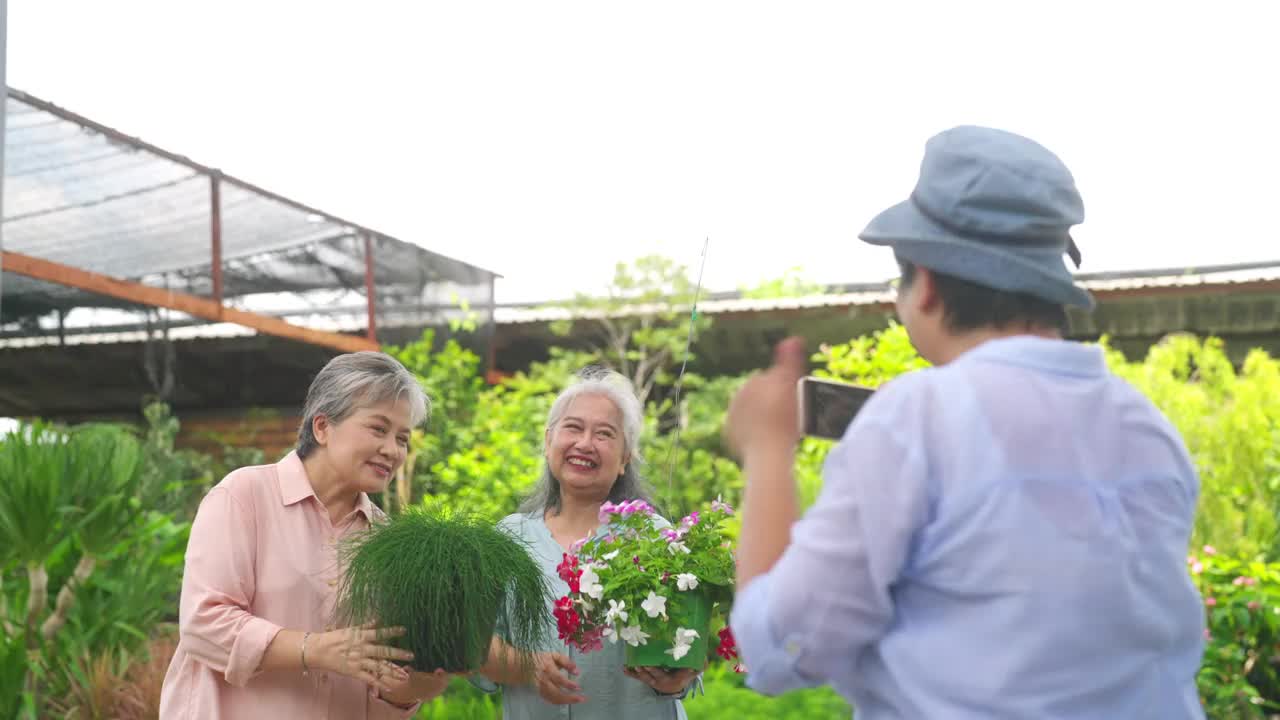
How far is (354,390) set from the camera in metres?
2.20

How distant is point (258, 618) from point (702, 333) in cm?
632

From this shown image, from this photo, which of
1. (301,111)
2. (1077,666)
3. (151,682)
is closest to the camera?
(1077,666)

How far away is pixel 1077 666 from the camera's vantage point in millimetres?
1042

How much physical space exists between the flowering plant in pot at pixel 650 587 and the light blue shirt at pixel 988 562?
2.85 ft

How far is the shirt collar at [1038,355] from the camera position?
1.10 meters

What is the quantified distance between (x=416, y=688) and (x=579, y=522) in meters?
0.64

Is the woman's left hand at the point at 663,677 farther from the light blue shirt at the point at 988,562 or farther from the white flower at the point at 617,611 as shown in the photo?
the light blue shirt at the point at 988,562

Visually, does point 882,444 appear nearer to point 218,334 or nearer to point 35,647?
point 35,647

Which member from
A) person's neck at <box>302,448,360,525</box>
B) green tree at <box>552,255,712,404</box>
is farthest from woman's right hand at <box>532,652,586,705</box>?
green tree at <box>552,255,712,404</box>

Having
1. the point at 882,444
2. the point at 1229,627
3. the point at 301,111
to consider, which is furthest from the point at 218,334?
the point at 882,444

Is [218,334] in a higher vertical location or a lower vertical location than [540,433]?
higher

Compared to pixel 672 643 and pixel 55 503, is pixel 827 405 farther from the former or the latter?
pixel 55 503

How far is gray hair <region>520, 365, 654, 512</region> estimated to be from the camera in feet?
8.34

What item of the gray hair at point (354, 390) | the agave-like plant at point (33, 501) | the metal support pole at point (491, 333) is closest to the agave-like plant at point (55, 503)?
the agave-like plant at point (33, 501)
